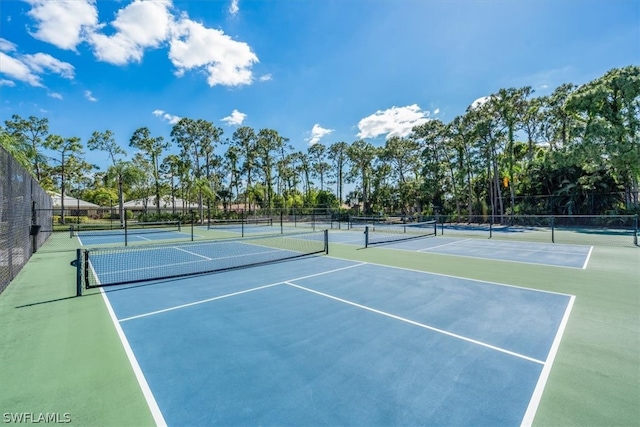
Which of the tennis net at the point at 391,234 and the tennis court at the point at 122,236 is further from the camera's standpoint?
the tennis court at the point at 122,236

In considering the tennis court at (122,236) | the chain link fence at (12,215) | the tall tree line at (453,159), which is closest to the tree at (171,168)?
the tall tree line at (453,159)

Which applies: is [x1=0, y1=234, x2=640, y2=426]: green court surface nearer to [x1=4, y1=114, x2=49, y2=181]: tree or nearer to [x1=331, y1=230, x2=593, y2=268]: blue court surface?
[x1=331, y1=230, x2=593, y2=268]: blue court surface

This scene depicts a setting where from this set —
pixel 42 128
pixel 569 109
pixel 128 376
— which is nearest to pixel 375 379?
pixel 128 376

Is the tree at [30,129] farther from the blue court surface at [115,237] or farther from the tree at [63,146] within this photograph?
the blue court surface at [115,237]

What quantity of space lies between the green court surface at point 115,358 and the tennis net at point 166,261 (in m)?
0.95

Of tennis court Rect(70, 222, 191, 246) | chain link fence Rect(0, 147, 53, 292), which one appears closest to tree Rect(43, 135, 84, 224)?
tennis court Rect(70, 222, 191, 246)

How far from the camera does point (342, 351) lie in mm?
4137

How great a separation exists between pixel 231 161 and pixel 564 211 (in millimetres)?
41188

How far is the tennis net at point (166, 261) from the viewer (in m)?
8.20

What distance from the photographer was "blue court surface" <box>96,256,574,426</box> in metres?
2.99

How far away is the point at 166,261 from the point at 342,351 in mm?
9284

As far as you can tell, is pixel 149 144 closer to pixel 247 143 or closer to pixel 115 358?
pixel 247 143

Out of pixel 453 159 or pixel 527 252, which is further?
pixel 453 159

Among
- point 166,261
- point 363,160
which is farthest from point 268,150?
point 166,261
